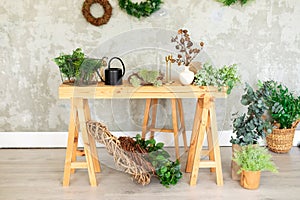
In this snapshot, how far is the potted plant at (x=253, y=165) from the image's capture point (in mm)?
2596

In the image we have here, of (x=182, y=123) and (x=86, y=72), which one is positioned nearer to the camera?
(x=86, y=72)

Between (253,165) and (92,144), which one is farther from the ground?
(92,144)

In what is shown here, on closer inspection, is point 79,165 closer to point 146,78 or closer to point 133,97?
point 133,97

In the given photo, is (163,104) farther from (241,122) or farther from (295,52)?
(295,52)

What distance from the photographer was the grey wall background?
11.0 feet

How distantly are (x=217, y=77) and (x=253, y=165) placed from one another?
2.08ft

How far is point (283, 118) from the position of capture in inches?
130

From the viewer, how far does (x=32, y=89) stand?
3492 mm

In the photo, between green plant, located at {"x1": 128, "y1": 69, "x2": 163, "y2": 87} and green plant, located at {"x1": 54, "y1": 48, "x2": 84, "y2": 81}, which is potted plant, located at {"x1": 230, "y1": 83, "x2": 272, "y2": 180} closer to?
green plant, located at {"x1": 128, "y1": 69, "x2": 163, "y2": 87}

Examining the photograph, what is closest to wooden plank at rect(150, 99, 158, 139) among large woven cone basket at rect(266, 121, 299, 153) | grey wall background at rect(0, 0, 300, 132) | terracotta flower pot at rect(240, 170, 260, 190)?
grey wall background at rect(0, 0, 300, 132)

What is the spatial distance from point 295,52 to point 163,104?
4.16ft

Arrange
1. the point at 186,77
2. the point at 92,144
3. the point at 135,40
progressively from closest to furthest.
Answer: the point at 186,77 → the point at 92,144 → the point at 135,40

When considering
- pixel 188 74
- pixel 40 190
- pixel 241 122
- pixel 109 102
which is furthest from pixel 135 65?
pixel 40 190

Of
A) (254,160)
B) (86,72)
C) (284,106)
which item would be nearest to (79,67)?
(86,72)
